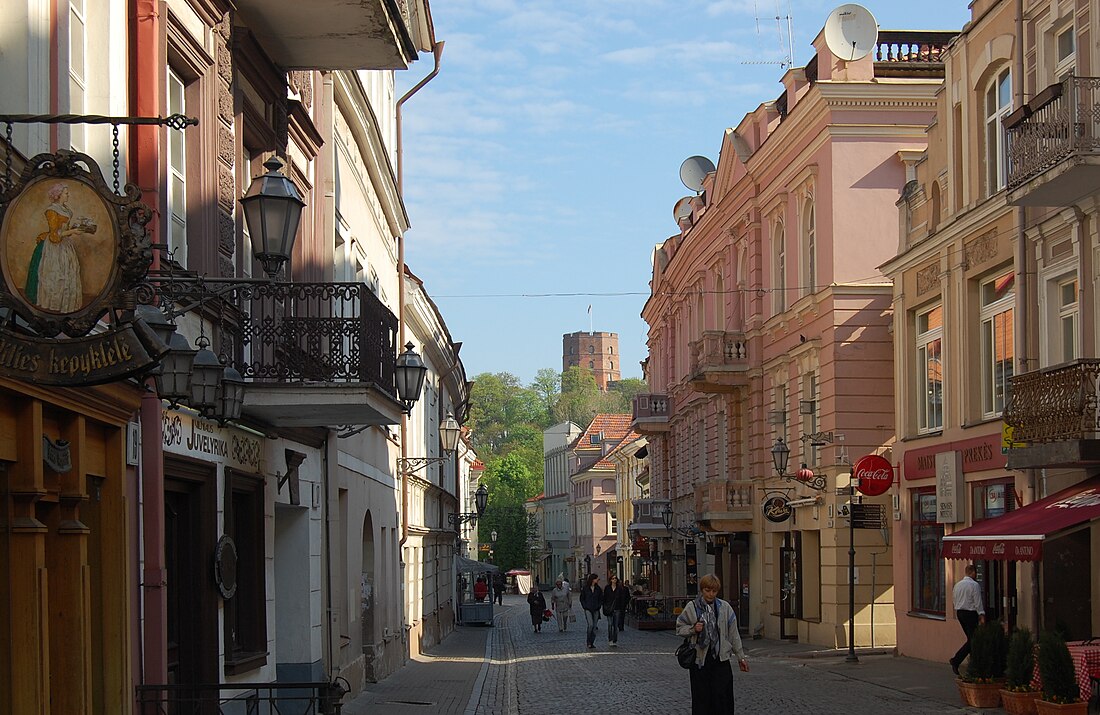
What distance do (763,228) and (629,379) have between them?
146 metres

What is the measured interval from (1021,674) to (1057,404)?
366 cm

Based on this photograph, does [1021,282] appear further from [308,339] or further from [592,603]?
[592,603]

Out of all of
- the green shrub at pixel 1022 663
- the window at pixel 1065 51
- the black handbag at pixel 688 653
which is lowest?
the green shrub at pixel 1022 663

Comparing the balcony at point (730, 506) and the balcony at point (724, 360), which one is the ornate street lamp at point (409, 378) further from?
the balcony at point (730, 506)

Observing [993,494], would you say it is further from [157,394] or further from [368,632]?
[157,394]

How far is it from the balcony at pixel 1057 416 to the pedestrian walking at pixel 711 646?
239 inches

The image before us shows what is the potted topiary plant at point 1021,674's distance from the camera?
15.4 meters

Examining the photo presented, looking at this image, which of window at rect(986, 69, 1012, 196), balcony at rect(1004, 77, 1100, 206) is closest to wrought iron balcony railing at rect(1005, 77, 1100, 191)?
balcony at rect(1004, 77, 1100, 206)

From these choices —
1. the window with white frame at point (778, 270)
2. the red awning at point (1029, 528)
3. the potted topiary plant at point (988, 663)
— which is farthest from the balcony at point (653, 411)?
the potted topiary plant at point (988, 663)

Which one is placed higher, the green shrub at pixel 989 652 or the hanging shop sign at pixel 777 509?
the hanging shop sign at pixel 777 509

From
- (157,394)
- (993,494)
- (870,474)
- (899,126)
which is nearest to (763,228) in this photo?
(899,126)

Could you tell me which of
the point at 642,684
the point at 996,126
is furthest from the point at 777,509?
the point at 996,126

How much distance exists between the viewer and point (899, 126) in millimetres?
31219

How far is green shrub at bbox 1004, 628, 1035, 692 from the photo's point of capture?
50.9 ft
